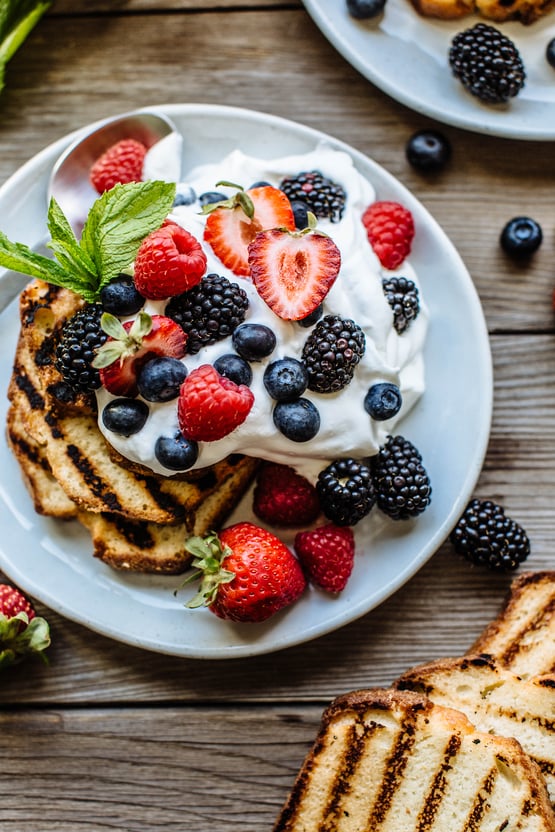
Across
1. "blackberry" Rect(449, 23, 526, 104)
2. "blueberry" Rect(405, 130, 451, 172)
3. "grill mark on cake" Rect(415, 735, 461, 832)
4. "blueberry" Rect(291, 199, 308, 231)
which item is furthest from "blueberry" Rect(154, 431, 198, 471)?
"blackberry" Rect(449, 23, 526, 104)

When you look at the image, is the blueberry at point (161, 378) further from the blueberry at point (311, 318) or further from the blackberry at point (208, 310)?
the blueberry at point (311, 318)

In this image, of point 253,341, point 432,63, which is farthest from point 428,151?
point 253,341

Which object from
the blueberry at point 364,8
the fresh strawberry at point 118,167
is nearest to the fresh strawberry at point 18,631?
the fresh strawberry at point 118,167

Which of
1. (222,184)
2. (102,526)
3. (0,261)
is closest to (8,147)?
(0,261)

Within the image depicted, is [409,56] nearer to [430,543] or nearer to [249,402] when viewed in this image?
[249,402]

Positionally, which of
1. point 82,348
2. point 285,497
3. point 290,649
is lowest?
point 290,649

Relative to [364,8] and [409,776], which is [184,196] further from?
[409,776]
